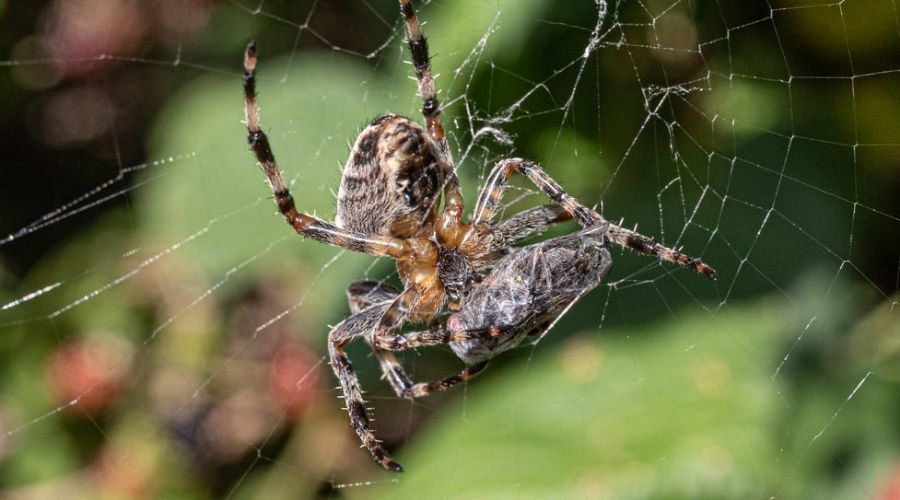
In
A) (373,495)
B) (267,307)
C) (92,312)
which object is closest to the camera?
(373,495)

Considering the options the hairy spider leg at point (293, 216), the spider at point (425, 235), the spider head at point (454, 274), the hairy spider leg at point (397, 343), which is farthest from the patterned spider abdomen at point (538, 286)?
the hairy spider leg at point (293, 216)

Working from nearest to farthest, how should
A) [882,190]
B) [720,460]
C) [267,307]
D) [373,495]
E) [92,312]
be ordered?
[720,460] < [882,190] < [373,495] < [267,307] < [92,312]

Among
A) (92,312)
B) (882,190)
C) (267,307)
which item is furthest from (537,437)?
(92,312)

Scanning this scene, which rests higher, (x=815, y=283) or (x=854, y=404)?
(x=815, y=283)

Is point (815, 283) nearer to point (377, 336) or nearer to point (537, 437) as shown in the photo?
point (537, 437)

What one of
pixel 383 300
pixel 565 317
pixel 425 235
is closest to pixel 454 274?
pixel 425 235

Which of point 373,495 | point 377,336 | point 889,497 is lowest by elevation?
point 373,495

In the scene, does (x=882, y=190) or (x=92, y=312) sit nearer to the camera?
(x=882, y=190)
